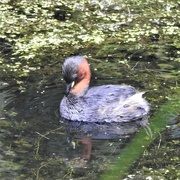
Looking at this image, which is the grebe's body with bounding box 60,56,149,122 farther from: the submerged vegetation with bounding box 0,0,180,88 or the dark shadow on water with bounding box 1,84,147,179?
the submerged vegetation with bounding box 0,0,180,88

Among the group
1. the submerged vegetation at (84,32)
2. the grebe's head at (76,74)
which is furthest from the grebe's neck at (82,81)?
the submerged vegetation at (84,32)

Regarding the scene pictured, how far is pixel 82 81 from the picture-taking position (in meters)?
5.76

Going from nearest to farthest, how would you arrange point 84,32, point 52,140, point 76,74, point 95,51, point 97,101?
1. point 52,140
2. point 97,101
3. point 76,74
4. point 95,51
5. point 84,32

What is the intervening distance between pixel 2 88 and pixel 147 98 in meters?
1.74

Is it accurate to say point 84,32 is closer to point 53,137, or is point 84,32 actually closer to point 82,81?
point 82,81

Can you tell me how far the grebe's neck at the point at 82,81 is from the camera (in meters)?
5.71

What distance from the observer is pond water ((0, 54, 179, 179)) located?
4.39 metres

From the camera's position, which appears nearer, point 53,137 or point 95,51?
point 53,137

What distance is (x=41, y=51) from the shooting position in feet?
24.3

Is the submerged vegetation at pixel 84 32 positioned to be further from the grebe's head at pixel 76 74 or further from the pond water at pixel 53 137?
the grebe's head at pixel 76 74

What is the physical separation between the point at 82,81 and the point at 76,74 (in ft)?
0.39

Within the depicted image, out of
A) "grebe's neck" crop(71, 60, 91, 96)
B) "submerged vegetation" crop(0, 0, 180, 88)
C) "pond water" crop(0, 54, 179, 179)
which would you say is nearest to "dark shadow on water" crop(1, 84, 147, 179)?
"pond water" crop(0, 54, 179, 179)

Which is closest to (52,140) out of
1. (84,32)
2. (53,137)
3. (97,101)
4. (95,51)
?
(53,137)

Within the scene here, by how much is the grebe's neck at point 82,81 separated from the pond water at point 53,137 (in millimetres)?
333
